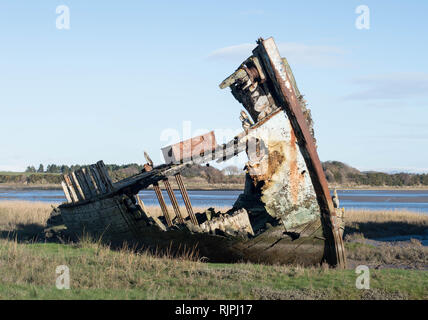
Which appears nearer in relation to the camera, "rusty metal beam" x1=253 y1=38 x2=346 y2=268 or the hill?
"rusty metal beam" x1=253 y1=38 x2=346 y2=268

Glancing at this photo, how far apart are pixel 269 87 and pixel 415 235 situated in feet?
28.9

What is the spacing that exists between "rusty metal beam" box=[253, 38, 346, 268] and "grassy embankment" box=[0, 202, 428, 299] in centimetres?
124

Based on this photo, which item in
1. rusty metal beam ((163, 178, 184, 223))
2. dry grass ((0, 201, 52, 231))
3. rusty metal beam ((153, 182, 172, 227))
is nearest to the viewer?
rusty metal beam ((163, 178, 184, 223))

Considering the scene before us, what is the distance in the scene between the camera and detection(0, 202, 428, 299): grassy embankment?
769 centimetres

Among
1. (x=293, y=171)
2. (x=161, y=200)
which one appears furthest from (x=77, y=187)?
(x=293, y=171)

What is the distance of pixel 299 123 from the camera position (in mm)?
10352

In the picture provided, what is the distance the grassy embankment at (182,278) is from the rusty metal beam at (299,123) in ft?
4.08

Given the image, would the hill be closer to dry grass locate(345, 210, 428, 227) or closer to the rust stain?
dry grass locate(345, 210, 428, 227)

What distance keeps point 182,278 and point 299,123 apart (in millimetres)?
3860

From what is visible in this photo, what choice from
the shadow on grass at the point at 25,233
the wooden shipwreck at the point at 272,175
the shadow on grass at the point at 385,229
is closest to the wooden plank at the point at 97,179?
the wooden shipwreck at the point at 272,175

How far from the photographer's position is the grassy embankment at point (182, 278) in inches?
303

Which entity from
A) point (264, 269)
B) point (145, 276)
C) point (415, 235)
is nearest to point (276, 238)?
point (264, 269)

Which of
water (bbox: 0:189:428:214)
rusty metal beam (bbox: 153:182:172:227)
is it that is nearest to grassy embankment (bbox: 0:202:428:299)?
rusty metal beam (bbox: 153:182:172:227)

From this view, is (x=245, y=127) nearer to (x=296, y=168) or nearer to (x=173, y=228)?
(x=296, y=168)
